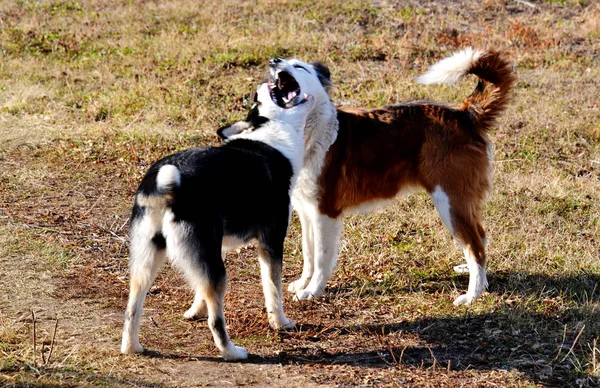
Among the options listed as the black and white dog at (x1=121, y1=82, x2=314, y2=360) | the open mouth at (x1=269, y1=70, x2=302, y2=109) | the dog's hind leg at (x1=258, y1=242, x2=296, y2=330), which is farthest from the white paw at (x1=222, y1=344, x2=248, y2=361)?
the open mouth at (x1=269, y1=70, x2=302, y2=109)

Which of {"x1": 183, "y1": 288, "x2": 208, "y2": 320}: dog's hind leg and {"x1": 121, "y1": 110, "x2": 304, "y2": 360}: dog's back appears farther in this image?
{"x1": 183, "y1": 288, "x2": 208, "y2": 320}: dog's hind leg

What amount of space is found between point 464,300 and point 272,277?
5.11 feet

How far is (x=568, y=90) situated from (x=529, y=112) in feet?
3.73

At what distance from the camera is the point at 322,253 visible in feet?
18.6

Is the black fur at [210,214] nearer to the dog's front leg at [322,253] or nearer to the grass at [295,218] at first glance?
the grass at [295,218]

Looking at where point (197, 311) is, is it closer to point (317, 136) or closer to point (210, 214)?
point (210, 214)

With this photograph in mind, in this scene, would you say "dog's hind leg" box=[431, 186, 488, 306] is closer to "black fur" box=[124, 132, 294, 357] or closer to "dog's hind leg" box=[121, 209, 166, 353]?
"black fur" box=[124, 132, 294, 357]

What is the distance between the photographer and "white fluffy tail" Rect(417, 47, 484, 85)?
18.6 feet

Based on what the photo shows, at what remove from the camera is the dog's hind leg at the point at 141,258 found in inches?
165

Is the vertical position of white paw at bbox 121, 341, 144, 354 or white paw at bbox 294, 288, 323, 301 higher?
white paw at bbox 121, 341, 144, 354

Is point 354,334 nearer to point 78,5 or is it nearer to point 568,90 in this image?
point 568,90

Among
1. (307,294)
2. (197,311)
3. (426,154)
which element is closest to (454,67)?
(426,154)

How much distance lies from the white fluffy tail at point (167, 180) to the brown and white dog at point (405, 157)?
64.0 inches

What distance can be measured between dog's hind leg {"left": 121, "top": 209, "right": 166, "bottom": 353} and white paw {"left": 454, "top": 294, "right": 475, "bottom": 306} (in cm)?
229
